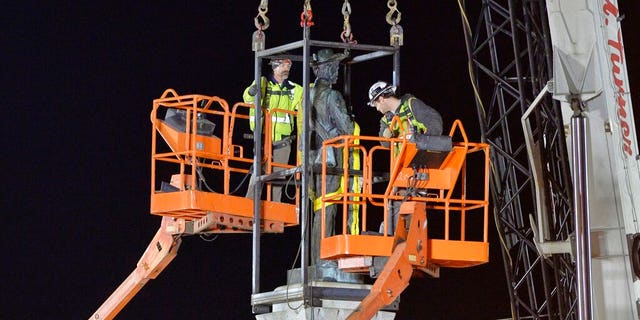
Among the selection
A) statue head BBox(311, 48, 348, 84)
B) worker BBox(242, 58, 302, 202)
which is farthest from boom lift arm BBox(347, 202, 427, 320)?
worker BBox(242, 58, 302, 202)

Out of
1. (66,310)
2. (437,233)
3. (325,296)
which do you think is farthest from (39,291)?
(325,296)

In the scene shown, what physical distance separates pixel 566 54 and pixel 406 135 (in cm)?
417

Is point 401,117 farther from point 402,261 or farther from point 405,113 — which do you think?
point 402,261

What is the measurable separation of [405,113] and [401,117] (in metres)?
0.07

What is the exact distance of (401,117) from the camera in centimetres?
1451

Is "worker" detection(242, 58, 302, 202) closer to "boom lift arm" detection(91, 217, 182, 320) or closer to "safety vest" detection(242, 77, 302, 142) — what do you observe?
"safety vest" detection(242, 77, 302, 142)

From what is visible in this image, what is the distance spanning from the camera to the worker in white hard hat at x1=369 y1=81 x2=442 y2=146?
14.1 metres

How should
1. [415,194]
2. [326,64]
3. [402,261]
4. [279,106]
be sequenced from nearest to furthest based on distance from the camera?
[402,261]
[415,194]
[326,64]
[279,106]

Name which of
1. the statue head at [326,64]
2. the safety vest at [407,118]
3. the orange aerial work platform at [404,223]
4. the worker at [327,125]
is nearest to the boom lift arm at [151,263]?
the worker at [327,125]

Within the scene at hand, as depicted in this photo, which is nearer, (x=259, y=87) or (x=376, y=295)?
(x=376, y=295)

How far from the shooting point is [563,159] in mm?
16453

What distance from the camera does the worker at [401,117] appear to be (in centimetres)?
1405

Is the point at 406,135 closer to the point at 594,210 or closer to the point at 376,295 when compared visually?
the point at 376,295

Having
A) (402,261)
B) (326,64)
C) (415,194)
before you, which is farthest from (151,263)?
(402,261)
